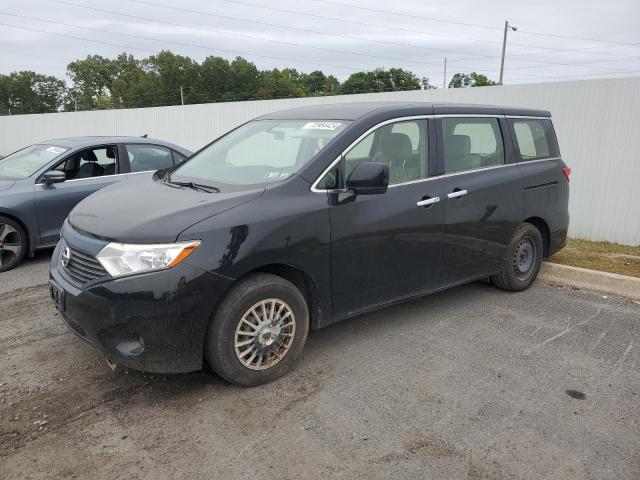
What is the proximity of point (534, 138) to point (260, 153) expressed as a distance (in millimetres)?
2982

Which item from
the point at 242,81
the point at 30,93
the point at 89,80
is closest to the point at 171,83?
the point at 242,81

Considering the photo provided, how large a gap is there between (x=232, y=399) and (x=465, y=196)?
256 centimetres

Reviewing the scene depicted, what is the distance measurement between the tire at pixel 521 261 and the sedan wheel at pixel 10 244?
5296 millimetres

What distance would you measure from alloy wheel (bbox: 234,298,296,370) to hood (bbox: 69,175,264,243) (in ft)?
2.20

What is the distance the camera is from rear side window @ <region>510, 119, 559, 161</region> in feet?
17.1

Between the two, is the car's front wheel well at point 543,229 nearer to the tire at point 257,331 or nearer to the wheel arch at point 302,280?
the wheel arch at point 302,280

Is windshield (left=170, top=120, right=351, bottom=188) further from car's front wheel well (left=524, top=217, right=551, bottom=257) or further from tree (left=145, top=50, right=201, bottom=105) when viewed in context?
tree (left=145, top=50, right=201, bottom=105)

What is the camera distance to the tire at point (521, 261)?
516cm

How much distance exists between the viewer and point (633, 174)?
765 cm

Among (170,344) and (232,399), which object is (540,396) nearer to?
(232,399)

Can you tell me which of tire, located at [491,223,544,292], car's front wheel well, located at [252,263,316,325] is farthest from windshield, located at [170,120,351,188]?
tire, located at [491,223,544,292]

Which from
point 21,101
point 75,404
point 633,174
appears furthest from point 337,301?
point 21,101

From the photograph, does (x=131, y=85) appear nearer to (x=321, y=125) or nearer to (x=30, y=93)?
(x=30, y=93)

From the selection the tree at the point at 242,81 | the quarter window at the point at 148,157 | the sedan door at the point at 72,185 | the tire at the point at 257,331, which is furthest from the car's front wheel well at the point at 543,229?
the tree at the point at 242,81
